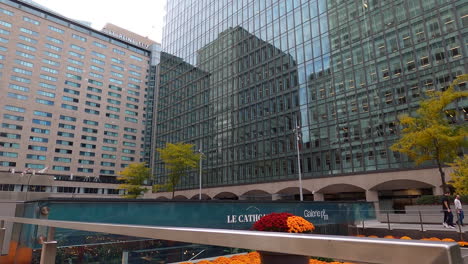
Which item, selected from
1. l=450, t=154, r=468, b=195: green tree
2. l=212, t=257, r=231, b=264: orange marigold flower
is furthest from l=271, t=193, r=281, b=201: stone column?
l=212, t=257, r=231, b=264: orange marigold flower

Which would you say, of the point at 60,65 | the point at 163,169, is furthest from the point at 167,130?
the point at 60,65

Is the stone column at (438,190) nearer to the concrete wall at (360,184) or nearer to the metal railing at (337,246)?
the concrete wall at (360,184)

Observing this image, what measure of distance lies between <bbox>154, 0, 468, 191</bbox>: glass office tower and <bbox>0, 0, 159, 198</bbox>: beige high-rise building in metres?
44.1

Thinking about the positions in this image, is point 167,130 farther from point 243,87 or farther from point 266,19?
point 266,19

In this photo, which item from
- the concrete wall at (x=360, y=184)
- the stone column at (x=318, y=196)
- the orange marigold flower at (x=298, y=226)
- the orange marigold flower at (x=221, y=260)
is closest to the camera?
the orange marigold flower at (x=221, y=260)

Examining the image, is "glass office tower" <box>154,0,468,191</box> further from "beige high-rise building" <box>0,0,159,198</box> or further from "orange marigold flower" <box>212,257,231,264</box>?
"beige high-rise building" <box>0,0,159,198</box>

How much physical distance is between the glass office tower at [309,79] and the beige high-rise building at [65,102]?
44.1 m

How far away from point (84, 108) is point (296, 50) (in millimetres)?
81153

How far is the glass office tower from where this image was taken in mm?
35438

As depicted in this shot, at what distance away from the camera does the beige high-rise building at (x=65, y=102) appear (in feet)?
290

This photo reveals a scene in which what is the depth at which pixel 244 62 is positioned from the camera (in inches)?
2303

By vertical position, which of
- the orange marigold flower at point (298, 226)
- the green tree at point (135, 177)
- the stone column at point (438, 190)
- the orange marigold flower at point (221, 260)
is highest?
the green tree at point (135, 177)

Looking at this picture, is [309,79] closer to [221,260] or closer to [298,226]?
[298,226]

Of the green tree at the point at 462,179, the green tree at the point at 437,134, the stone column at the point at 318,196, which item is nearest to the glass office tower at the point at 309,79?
the stone column at the point at 318,196
